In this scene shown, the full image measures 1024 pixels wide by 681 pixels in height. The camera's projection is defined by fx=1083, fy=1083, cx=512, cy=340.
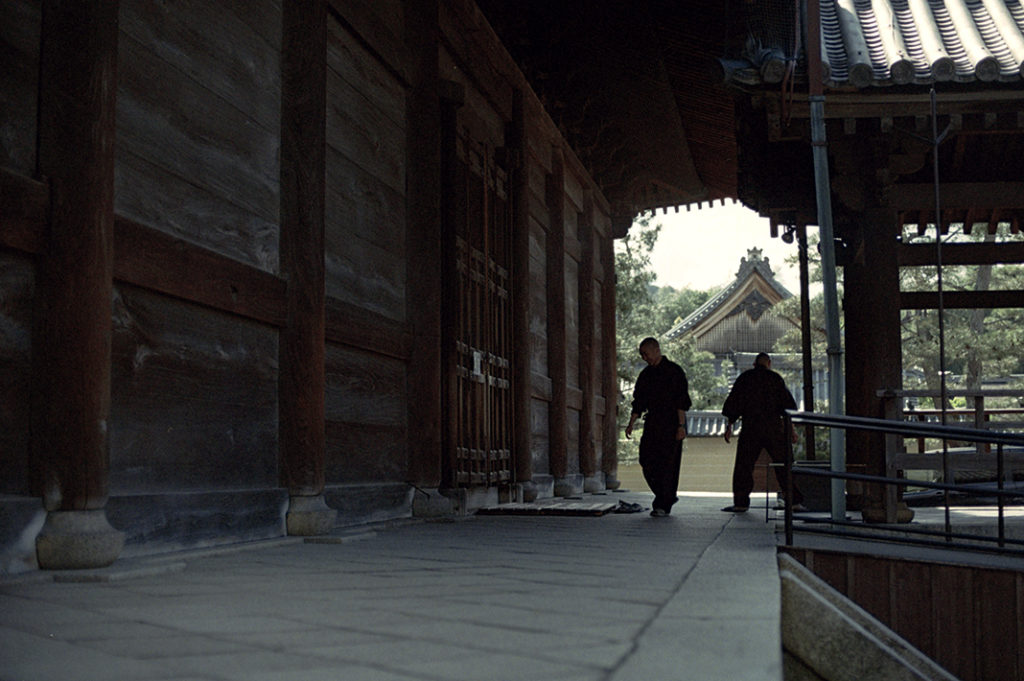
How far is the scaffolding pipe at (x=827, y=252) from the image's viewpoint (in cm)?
642

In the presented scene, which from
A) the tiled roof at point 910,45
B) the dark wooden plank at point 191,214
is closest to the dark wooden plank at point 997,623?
the tiled roof at point 910,45

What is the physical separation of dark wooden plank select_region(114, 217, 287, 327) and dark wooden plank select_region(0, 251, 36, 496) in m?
0.46

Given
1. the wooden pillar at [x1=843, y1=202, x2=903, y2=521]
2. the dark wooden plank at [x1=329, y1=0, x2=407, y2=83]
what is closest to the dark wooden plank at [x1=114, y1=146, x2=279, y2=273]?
the dark wooden plank at [x1=329, y1=0, x2=407, y2=83]

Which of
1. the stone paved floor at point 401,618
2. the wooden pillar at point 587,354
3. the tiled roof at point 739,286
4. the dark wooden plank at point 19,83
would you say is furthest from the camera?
the tiled roof at point 739,286

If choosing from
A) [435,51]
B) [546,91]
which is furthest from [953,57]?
[546,91]

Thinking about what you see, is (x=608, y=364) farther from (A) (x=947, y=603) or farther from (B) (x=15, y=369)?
(B) (x=15, y=369)

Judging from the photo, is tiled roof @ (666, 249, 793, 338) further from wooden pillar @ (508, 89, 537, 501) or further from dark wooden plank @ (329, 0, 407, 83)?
dark wooden plank @ (329, 0, 407, 83)

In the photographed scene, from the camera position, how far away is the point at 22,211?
3795 mm

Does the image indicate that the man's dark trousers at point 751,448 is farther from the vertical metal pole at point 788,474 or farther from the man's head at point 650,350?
the vertical metal pole at point 788,474

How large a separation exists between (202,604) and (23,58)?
214cm

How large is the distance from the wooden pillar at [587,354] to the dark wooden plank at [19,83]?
11174mm

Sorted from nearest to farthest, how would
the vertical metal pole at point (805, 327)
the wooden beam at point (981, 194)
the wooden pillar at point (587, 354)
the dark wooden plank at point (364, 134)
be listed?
the dark wooden plank at point (364, 134)
the wooden beam at point (981, 194)
the vertical metal pole at point (805, 327)
the wooden pillar at point (587, 354)

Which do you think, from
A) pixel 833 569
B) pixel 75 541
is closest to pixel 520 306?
pixel 833 569

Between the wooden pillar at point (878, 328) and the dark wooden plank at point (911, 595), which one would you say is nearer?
the dark wooden plank at point (911, 595)
